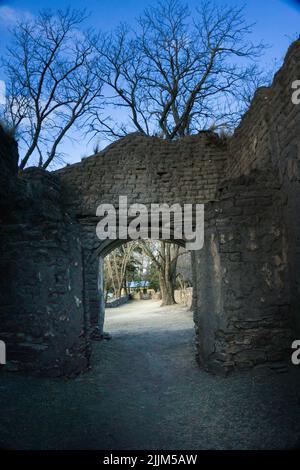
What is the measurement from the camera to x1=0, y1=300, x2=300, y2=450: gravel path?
245 centimetres

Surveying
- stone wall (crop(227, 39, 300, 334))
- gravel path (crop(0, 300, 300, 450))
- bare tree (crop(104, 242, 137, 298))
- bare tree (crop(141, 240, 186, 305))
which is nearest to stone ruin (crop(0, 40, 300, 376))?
stone wall (crop(227, 39, 300, 334))

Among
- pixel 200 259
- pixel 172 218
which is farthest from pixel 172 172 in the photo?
pixel 200 259

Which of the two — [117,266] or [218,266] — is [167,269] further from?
[218,266]

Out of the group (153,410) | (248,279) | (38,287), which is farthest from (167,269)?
(153,410)

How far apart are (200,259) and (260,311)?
3.93ft

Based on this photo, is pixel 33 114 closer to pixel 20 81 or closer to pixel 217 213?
pixel 20 81

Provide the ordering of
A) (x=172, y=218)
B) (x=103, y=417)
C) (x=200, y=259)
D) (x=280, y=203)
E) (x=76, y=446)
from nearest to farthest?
(x=76, y=446)
(x=103, y=417)
(x=280, y=203)
(x=200, y=259)
(x=172, y=218)

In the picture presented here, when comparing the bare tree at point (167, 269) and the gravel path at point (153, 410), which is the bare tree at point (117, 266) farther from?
Result: the gravel path at point (153, 410)

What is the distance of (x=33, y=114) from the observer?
1233 centimetres

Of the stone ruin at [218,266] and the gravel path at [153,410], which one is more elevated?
the stone ruin at [218,266]

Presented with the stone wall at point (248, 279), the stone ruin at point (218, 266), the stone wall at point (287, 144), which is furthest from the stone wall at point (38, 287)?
the stone wall at point (287, 144)

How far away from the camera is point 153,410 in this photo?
3.23 metres

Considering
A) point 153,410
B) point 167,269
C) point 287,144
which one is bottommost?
point 153,410

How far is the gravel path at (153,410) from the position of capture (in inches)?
96.3
